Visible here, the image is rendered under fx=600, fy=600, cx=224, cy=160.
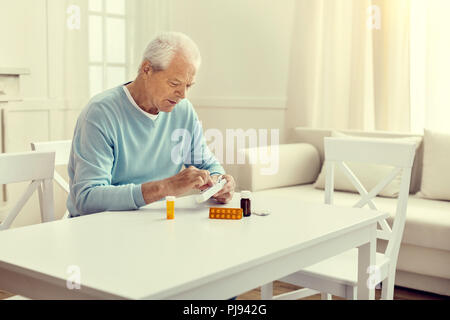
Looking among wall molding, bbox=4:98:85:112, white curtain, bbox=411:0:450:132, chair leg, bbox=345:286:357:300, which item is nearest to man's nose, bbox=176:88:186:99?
chair leg, bbox=345:286:357:300

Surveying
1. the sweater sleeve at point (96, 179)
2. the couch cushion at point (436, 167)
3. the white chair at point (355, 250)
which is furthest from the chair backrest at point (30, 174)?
the couch cushion at point (436, 167)

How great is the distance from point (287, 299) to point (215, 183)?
53cm

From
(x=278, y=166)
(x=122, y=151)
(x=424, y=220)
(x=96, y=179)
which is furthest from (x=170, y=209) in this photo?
(x=278, y=166)

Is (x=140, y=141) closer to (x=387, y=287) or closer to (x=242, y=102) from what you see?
(x=387, y=287)

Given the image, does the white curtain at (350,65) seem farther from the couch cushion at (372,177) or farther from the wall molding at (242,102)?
the couch cushion at (372,177)

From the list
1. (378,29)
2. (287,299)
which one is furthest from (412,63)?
(287,299)

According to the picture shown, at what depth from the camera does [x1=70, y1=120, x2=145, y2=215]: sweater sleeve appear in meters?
1.67

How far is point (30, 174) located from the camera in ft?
5.99

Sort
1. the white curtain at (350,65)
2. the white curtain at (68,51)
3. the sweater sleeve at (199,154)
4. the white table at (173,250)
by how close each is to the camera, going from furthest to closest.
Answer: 1. the white curtain at (68,51)
2. the white curtain at (350,65)
3. the sweater sleeve at (199,154)
4. the white table at (173,250)

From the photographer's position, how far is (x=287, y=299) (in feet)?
6.77

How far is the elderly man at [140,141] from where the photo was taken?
1.68 metres

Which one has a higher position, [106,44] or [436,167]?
[106,44]

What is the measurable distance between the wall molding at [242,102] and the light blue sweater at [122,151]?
235 cm

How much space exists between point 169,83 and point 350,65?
245cm
